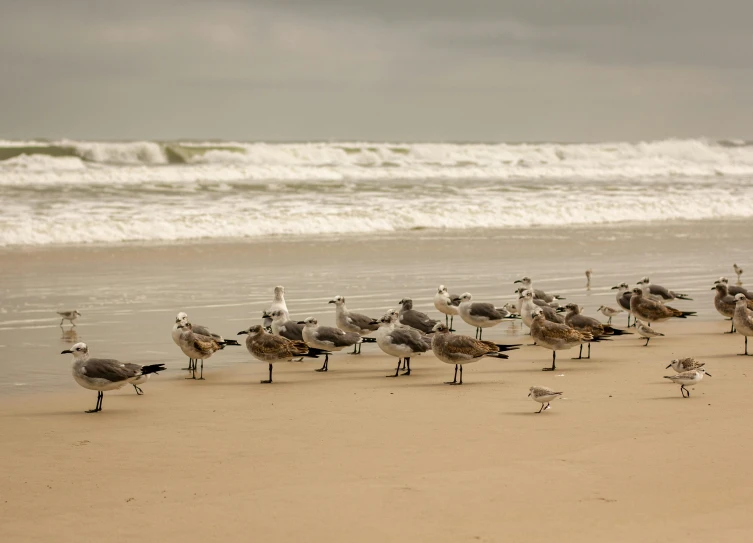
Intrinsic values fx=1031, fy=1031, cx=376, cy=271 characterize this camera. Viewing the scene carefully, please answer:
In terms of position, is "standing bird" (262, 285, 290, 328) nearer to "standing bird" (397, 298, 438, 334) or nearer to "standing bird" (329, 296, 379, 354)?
"standing bird" (329, 296, 379, 354)

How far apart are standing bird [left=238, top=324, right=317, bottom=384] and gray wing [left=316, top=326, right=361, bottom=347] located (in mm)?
599

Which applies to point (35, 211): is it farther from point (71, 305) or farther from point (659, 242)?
point (659, 242)

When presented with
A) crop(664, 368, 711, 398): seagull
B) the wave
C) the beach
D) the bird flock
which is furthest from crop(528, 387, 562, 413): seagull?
the wave

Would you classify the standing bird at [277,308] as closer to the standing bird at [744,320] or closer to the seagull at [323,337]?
the seagull at [323,337]

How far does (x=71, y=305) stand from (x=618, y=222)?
18500mm

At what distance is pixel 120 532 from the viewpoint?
5.91 m

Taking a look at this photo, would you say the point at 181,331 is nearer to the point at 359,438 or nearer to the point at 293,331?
the point at 293,331

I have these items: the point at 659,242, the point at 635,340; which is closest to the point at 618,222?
the point at 659,242

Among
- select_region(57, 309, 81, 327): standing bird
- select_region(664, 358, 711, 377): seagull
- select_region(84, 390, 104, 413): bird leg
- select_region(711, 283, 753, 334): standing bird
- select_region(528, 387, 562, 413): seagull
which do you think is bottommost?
select_region(84, 390, 104, 413): bird leg

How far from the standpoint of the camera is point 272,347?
1067cm

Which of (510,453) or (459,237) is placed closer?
(510,453)

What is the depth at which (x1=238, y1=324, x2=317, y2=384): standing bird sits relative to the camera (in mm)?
10664

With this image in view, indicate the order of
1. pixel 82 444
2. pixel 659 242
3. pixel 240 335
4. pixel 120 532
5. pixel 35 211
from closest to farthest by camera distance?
1. pixel 120 532
2. pixel 82 444
3. pixel 240 335
4. pixel 659 242
5. pixel 35 211

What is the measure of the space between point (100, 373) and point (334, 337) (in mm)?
3068
